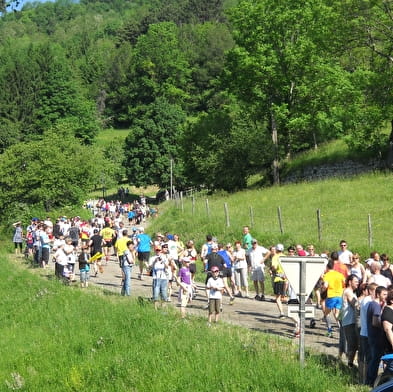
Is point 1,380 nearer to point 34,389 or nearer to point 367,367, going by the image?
point 34,389

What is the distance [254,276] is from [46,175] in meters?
30.0

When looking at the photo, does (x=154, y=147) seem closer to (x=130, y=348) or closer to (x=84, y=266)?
(x=84, y=266)

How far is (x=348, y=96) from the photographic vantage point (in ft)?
132

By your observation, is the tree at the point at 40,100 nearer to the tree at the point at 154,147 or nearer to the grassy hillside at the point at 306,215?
the tree at the point at 154,147

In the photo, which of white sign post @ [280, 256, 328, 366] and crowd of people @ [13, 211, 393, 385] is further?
crowd of people @ [13, 211, 393, 385]

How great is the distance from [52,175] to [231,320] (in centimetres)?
3262

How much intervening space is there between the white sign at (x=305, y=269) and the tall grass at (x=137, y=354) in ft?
4.65

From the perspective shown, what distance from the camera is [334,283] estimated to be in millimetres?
14992

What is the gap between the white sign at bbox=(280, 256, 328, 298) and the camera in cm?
1128

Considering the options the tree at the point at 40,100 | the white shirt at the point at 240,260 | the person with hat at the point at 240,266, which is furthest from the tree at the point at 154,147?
the white shirt at the point at 240,260

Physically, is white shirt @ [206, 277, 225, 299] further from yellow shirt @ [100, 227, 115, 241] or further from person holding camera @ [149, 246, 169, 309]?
yellow shirt @ [100, 227, 115, 241]

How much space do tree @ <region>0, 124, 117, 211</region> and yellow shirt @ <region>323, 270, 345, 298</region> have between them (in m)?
34.9

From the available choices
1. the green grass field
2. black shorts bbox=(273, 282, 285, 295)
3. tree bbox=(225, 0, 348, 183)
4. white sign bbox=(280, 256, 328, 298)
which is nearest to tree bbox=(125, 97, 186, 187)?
the green grass field

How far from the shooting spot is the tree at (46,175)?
157ft
